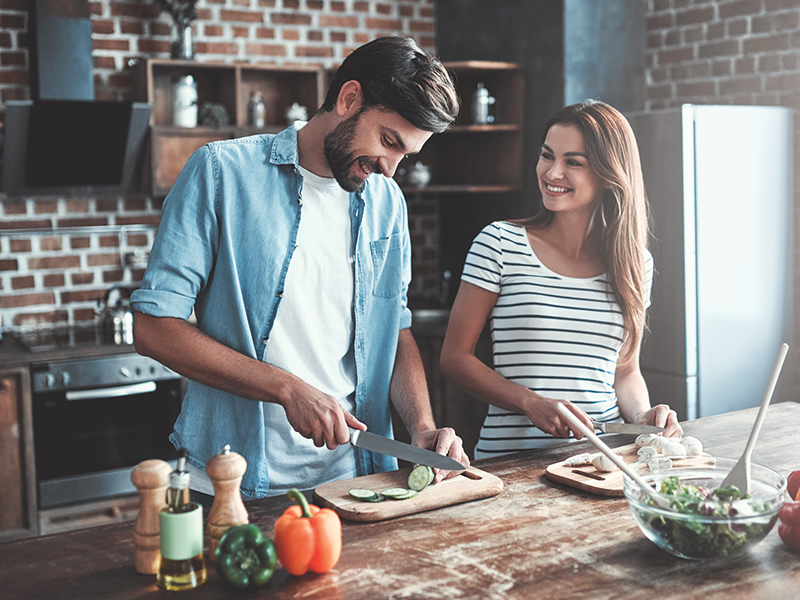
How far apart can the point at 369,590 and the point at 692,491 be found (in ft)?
1.77

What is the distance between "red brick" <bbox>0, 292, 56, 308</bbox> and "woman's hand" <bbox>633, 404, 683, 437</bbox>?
9.47 feet

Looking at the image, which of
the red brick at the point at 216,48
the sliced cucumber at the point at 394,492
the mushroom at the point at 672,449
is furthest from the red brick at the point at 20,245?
the mushroom at the point at 672,449

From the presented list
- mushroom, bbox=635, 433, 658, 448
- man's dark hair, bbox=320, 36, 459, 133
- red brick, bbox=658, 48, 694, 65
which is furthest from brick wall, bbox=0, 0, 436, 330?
mushroom, bbox=635, 433, 658, 448

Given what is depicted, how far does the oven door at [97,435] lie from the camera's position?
10.9 feet

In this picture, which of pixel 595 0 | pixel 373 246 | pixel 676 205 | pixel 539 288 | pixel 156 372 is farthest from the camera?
pixel 595 0

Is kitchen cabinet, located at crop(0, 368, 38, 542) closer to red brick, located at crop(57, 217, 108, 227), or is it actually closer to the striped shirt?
red brick, located at crop(57, 217, 108, 227)

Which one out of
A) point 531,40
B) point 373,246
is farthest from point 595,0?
point 373,246

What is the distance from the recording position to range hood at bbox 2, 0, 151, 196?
351 centimetres

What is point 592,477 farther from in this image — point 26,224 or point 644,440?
point 26,224

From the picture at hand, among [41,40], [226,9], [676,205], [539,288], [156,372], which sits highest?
[226,9]

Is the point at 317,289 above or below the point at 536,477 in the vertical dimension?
above

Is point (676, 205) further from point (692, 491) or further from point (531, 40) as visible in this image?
point (692, 491)

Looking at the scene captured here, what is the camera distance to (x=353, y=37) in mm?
4484

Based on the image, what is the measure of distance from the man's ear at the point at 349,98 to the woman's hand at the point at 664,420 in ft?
3.18
